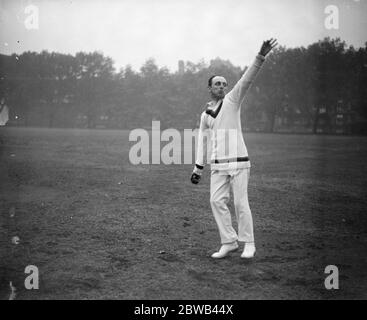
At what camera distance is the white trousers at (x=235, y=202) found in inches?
203

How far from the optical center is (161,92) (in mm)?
71188

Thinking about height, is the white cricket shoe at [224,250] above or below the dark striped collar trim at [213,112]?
below

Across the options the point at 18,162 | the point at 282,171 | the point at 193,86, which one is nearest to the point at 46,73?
the point at 193,86

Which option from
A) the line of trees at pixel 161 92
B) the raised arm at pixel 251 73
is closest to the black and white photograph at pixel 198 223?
the raised arm at pixel 251 73

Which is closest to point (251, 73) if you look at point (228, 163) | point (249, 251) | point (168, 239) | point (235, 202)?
point (228, 163)

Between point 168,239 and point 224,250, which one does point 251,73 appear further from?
point 168,239

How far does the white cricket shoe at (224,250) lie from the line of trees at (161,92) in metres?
52.6

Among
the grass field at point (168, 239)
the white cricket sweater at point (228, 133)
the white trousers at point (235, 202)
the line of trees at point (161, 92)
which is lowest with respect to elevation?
the grass field at point (168, 239)

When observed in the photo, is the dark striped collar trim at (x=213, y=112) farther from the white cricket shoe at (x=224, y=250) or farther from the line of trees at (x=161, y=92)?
the line of trees at (x=161, y=92)

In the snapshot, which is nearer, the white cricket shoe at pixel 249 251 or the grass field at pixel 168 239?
the grass field at pixel 168 239

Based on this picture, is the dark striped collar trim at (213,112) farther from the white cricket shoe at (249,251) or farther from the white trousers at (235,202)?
the white cricket shoe at (249,251)

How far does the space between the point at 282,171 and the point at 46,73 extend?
66.2m

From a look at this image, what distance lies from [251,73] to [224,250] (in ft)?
7.33
